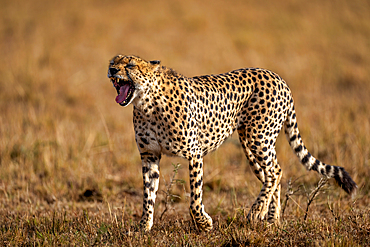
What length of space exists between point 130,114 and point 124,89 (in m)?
4.81

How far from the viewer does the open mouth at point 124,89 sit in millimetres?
3064

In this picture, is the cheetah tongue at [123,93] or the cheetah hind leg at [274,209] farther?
the cheetah hind leg at [274,209]

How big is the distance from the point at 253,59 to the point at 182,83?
7449 millimetres

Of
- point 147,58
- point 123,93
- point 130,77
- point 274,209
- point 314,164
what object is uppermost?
point 147,58

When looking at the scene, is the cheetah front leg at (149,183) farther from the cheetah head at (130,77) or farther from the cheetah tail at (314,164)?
the cheetah tail at (314,164)

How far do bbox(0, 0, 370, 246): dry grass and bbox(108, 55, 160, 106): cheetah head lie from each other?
3.49 ft

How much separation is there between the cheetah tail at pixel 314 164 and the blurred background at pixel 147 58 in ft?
2.23

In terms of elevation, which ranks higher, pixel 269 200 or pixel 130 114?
pixel 130 114

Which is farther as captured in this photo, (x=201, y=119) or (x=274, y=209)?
(x=274, y=209)

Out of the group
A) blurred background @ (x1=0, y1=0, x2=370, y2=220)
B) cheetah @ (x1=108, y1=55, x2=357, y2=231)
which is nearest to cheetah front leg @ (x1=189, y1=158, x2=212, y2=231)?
cheetah @ (x1=108, y1=55, x2=357, y2=231)

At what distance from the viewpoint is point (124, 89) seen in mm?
3127

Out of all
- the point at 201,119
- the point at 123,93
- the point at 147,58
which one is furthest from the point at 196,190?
the point at 147,58

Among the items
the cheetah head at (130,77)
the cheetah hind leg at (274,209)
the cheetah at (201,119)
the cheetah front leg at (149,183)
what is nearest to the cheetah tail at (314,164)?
the cheetah at (201,119)

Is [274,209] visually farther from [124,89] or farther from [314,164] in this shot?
[124,89]
